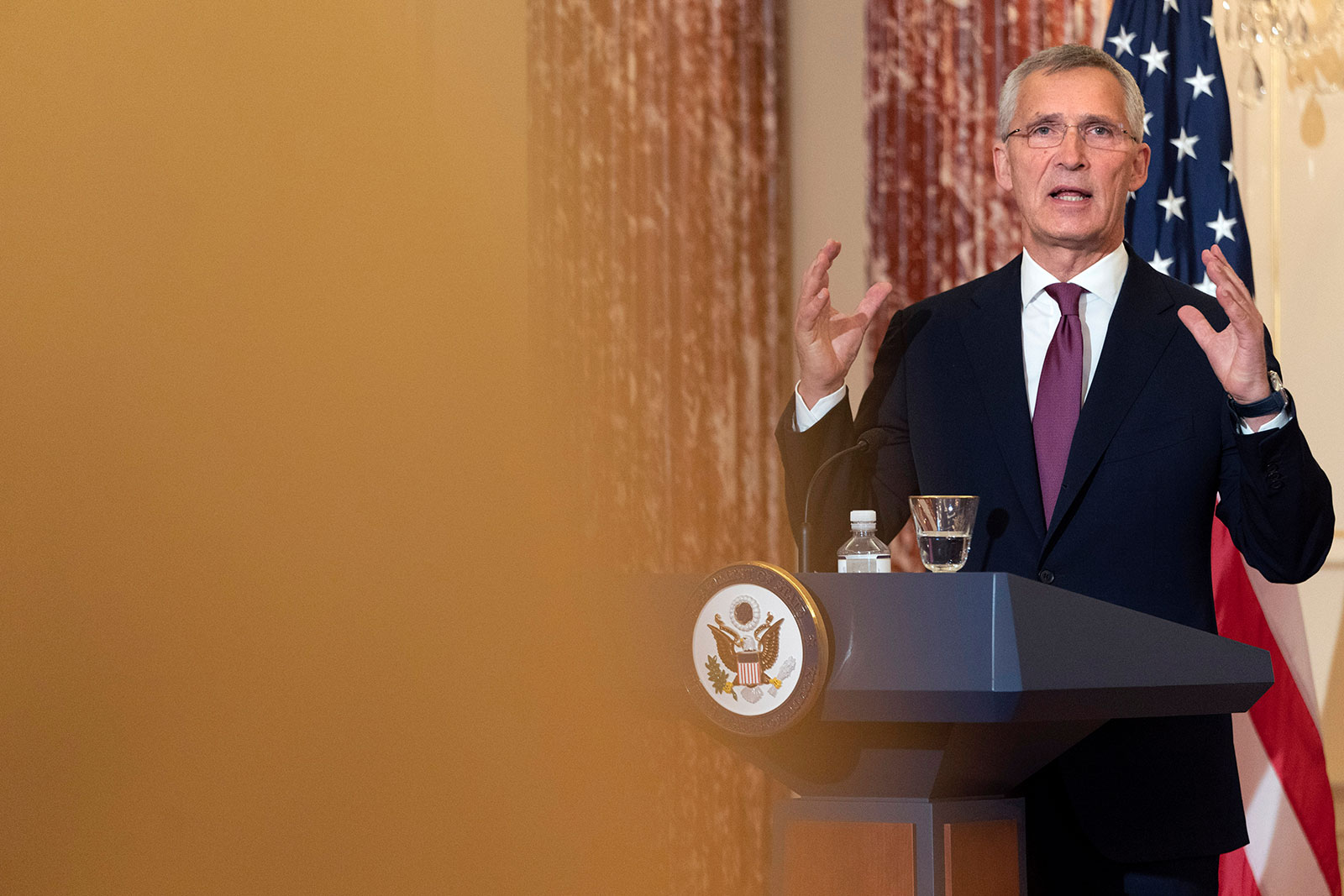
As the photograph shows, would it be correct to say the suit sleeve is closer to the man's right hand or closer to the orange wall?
the man's right hand

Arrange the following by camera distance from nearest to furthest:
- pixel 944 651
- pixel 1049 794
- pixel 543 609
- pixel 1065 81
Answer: pixel 944 651 → pixel 1049 794 → pixel 1065 81 → pixel 543 609

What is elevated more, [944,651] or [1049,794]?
[944,651]

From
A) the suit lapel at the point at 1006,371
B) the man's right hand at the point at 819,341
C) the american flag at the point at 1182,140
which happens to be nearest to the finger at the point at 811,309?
the man's right hand at the point at 819,341

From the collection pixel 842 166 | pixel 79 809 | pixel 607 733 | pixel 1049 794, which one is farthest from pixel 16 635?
pixel 842 166

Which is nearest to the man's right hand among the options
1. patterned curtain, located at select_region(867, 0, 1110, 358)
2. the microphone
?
the microphone

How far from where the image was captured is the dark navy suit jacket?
1.52 metres

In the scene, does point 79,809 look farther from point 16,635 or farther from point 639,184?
point 639,184

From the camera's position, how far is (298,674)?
283 cm

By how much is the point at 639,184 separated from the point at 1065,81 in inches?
76.9

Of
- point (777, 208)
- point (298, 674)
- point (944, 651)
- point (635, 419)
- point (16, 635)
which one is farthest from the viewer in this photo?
point (777, 208)

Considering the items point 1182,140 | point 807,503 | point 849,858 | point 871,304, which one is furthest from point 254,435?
point 1182,140

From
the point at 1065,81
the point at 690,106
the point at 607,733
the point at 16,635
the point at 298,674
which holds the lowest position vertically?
the point at 607,733

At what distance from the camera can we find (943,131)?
3.91 metres

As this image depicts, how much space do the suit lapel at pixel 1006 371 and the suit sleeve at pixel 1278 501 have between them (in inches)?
9.3
